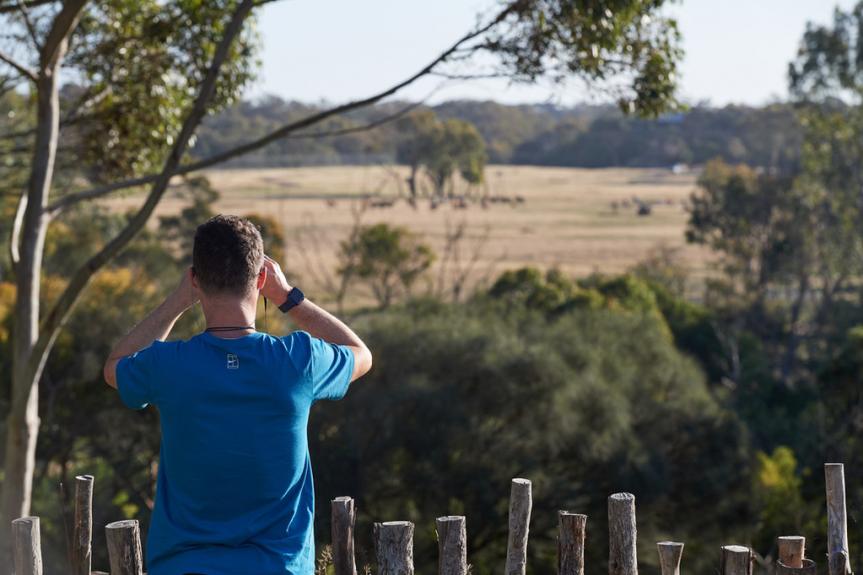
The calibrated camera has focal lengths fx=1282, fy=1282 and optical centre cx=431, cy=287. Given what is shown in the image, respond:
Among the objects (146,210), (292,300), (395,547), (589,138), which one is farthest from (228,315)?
(589,138)

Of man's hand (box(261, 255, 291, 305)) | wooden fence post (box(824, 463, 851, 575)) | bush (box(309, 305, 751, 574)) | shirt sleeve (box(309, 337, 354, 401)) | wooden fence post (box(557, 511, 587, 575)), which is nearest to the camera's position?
shirt sleeve (box(309, 337, 354, 401))

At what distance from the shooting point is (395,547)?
385 cm

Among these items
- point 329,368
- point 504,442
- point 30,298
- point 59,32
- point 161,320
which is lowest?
point 504,442

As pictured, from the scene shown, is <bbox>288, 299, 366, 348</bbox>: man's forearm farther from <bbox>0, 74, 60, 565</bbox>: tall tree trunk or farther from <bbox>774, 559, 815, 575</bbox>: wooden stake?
<bbox>0, 74, 60, 565</bbox>: tall tree trunk

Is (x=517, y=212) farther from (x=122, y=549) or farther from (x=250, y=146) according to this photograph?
(x=122, y=549)

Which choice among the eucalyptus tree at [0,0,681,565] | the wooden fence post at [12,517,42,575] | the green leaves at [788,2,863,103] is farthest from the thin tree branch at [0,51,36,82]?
the green leaves at [788,2,863,103]

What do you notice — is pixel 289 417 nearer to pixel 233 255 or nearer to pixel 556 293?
pixel 233 255

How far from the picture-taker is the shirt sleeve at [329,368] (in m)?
2.92

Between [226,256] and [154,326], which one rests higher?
[226,256]

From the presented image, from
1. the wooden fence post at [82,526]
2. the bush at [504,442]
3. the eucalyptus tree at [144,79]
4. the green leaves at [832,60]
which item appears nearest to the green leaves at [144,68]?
the eucalyptus tree at [144,79]

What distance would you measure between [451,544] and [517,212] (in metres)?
77.0

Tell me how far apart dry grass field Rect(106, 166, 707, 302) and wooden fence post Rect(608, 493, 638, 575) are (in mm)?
44584

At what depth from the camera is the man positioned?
2.81m

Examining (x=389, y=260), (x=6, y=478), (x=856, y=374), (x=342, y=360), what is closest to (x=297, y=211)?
(x=389, y=260)
